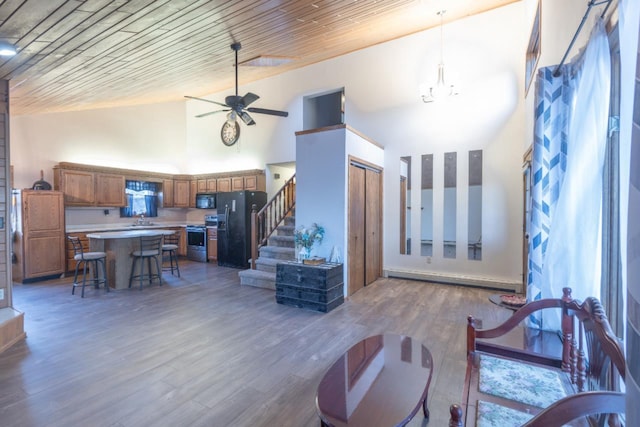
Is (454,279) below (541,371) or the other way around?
below

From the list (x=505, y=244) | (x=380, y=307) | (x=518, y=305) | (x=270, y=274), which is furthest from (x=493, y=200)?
(x=270, y=274)

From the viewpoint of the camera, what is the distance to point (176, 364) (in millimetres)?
2730

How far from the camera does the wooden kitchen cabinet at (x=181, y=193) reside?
8656 mm

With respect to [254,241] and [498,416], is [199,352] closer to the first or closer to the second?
[498,416]

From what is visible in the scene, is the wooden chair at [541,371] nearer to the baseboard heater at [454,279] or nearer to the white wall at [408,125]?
the white wall at [408,125]

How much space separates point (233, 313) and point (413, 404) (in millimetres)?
3011

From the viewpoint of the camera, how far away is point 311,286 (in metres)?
4.23

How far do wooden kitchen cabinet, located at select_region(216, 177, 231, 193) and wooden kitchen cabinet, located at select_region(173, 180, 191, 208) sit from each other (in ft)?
3.76

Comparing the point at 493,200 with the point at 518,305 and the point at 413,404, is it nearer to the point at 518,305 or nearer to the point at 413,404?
the point at 518,305

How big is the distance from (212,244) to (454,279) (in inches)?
230

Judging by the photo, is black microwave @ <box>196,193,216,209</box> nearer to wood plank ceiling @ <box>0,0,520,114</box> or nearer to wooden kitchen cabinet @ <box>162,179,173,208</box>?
wooden kitchen cabinet @ <box>162,179,173,208</box>

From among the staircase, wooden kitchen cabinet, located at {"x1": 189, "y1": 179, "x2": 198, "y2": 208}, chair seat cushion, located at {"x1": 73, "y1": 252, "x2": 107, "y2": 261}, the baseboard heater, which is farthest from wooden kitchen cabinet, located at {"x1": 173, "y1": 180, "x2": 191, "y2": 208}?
the baseboard heater

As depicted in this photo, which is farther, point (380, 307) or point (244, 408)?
point (380, 307)

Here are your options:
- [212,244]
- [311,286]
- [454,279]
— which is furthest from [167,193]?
[454,279]
